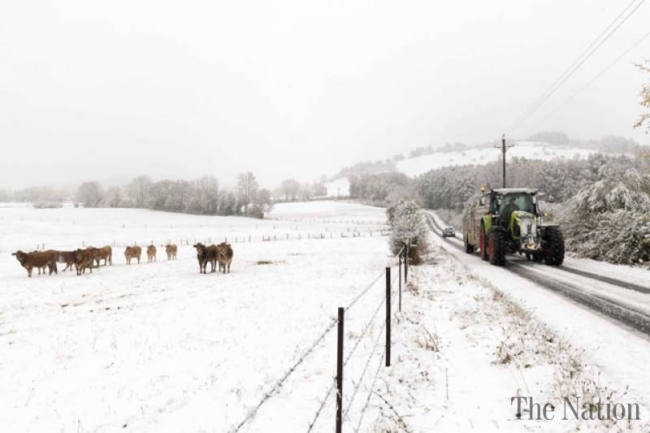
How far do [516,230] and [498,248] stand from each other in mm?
1446

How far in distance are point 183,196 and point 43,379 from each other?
107578 millimetres

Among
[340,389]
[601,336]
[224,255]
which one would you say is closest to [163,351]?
[340,389]

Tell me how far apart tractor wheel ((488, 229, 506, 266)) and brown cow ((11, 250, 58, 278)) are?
22707 mm

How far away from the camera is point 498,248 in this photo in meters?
17.0

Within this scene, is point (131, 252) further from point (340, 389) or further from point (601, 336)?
point (601, 336)

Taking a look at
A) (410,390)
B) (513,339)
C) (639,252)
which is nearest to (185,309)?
(410,390)

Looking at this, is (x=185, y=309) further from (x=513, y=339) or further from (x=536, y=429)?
(x=536, y=429)

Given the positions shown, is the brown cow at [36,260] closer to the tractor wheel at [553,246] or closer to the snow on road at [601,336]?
the snow on road at [601,336]

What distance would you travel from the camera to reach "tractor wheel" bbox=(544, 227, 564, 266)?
16312 mm

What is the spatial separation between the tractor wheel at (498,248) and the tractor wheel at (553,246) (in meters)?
1.76

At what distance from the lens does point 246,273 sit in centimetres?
2064

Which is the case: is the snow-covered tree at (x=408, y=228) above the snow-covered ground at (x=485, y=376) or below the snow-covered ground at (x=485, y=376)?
above

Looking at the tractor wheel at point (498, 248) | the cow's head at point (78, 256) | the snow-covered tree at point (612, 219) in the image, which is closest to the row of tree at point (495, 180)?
the snow-covered tree at point (612, 219)

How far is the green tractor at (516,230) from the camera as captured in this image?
16.8m
